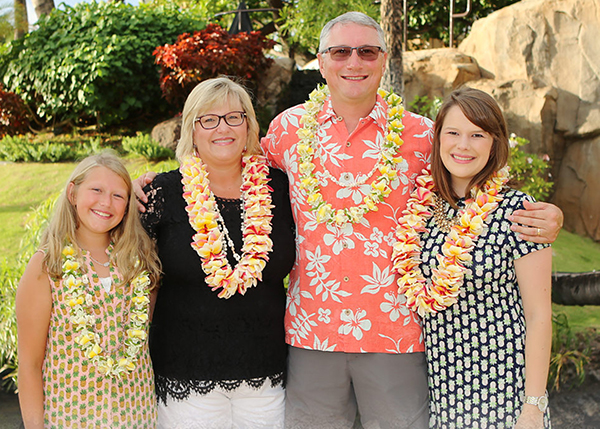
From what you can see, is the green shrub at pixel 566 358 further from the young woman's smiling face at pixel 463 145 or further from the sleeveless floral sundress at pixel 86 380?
the sleeveless floral sundress at pixel 86 380

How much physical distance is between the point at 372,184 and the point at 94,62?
6658mm

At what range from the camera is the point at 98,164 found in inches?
99.3

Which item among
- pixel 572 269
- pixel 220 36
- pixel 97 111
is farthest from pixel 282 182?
pixel 97 111

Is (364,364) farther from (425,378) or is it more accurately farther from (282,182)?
(282,182)

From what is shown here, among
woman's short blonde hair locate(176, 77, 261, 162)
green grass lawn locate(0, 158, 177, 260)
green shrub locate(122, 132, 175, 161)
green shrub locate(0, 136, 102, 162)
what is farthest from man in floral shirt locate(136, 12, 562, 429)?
green shrub locate(0, 136, 102, 162)

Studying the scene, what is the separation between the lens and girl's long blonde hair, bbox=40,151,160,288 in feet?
7.98

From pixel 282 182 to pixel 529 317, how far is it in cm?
135

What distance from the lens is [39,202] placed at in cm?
640

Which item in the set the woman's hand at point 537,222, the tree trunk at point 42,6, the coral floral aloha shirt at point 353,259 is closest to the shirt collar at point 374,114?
the coral floral aloha shirt at point 353,259

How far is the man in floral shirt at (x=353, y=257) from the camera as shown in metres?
2.56

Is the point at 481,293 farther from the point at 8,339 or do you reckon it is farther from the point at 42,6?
the point at 42,6

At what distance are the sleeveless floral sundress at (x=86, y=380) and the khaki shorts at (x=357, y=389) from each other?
2.45ft

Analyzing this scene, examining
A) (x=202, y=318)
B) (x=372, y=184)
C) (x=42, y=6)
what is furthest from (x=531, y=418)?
(x=42, y=6)

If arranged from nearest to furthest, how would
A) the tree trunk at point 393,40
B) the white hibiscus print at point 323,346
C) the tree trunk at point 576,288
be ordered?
1. the white hibiscus print at point 323,346
2. the tree trunk at point 576,288
3. the tree trunk at point 393,40
